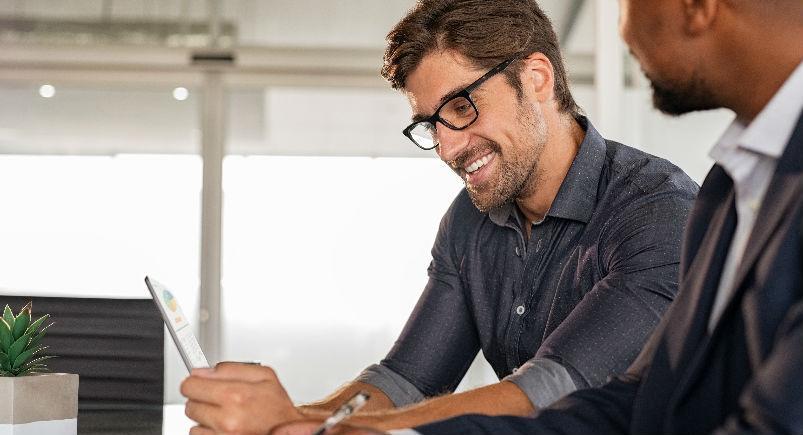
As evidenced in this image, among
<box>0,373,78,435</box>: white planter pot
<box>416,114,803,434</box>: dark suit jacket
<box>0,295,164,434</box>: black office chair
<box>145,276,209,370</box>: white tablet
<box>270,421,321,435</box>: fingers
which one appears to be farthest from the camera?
<box>0,295,164,434</box>: black office chair

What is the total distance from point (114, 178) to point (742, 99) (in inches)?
221

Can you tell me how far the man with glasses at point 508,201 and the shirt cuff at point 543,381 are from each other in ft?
0.57

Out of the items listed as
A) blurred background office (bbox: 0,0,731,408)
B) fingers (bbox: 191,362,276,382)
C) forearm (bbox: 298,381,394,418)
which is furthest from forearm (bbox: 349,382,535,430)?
blurred background office (bbox: 0,0,731,408)

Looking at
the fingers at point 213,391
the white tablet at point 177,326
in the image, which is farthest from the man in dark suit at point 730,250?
the white tablet at point 177,326

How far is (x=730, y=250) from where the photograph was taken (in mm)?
1127

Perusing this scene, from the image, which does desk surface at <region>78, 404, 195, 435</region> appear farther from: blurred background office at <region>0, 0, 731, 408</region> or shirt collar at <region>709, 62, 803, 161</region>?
blurred background office at <region>0, 0, 731, 408</region>

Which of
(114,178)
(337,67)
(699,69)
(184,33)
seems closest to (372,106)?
(337,67)

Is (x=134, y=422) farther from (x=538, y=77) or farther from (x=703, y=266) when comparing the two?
(x=703, y=266)

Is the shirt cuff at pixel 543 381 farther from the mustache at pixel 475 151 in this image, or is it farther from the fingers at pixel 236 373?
the mustache at pixel 475 151

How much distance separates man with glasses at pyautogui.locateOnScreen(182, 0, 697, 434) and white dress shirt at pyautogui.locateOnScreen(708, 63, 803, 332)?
0.68 metres

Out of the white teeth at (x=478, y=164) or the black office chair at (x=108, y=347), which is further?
the black office chair at (x=108, y=347)

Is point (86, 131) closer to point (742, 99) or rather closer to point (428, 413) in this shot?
point (428, 413)

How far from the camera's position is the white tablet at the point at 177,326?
1382 mm

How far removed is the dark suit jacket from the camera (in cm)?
82
